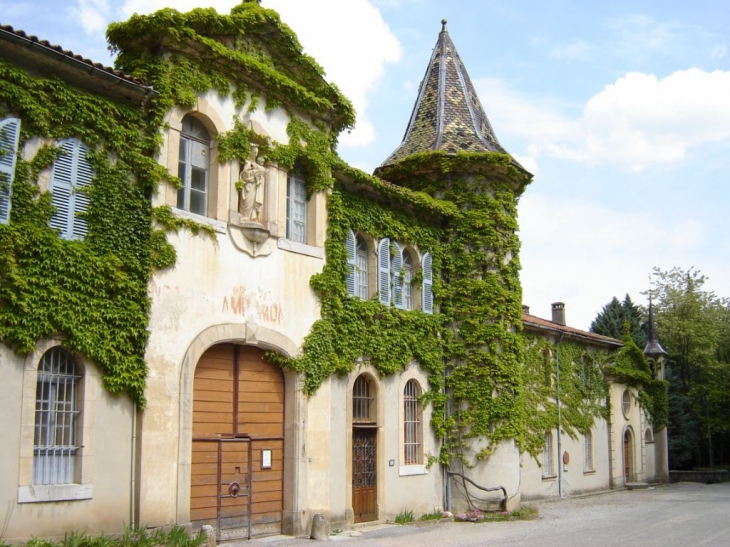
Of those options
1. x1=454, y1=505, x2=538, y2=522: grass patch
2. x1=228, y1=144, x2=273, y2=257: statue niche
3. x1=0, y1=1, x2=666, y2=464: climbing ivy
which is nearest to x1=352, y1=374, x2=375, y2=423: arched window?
x1=0, y1=1, x2=666, y2=464: climbing ivy

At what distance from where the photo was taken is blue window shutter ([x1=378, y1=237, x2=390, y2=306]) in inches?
729

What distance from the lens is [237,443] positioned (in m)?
14.7

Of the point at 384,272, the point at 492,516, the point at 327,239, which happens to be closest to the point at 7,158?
the point at 327,239

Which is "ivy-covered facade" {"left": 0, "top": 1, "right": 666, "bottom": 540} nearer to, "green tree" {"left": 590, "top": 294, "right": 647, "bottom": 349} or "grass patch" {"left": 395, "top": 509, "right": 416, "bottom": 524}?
"grass patch" {"left": 395, "top": 509, "right": 416, "bottom": 524}

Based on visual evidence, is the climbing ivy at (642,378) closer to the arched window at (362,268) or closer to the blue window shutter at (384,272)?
the blue window shutter at (384,272)

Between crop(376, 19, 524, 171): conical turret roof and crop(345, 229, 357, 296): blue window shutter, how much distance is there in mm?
4627

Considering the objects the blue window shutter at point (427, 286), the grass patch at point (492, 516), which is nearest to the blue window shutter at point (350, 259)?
the blue window shutter at point (427, 286)

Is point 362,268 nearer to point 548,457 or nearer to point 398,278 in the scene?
point 398,278

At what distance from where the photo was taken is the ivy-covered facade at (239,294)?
11.7 m

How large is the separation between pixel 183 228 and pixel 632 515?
44.8 feet

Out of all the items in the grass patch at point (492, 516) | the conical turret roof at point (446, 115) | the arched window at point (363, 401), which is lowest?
the grass patch at point (492, 516)

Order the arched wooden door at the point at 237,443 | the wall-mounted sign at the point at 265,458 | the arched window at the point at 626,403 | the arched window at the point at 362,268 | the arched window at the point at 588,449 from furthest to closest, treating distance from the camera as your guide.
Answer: the arched window at the point at 626,403 → the arched window at the point at 588,449 → the arched window at the point at 362,268 → the wall-mounted sign at the point at 265,458 → the arched wooden door at the point at 237,443

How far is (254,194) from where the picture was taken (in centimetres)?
1505

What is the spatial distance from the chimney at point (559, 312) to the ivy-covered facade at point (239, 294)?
51.6 feet
